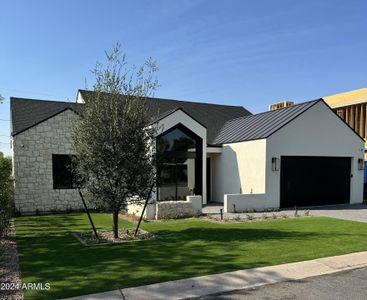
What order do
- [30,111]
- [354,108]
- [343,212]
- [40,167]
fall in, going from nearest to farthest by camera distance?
1. [343,212]
2. [40,167]
3. [30,111]
4. [354,108]

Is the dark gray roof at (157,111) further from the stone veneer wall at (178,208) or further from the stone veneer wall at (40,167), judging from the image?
the stone veneer wall at (178,208)

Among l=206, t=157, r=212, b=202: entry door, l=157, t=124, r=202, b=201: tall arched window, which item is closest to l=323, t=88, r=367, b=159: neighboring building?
l=206, t=157, r=212, b=202: entry door

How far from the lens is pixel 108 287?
226 inches

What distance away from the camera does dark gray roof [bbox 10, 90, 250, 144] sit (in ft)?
55.1

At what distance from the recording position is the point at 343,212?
15.9 m

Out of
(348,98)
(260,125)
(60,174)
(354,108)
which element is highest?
(348,98)

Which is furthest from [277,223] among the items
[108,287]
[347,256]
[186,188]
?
[108,287]

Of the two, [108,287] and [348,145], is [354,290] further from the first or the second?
[348,145]

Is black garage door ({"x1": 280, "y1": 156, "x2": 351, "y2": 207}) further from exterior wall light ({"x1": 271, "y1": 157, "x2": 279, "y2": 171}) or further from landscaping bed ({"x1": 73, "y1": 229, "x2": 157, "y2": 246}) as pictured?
landscaping bed ({"x1": 73, "y1": 229, "x2": 157, "y2": 246})

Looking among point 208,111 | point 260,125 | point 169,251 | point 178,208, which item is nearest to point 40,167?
point 178,208

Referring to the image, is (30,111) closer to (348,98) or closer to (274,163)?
(274,163)

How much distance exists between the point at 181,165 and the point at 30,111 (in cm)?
848

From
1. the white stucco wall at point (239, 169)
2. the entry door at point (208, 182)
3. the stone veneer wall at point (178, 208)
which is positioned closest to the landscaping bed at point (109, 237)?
the stone veneer wall at point (178, 208)

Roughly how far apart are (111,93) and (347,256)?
733 centimetres
